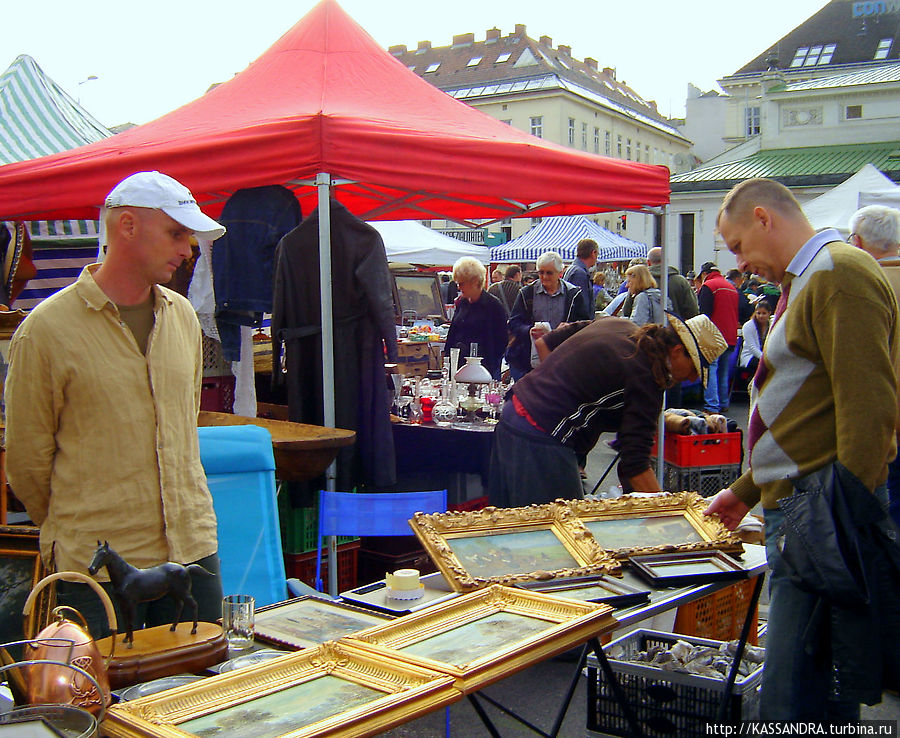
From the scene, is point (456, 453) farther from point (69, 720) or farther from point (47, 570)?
point (69, 720)

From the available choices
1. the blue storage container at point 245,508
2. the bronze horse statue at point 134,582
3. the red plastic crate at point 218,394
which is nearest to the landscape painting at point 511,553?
the bronze horse statue at point 134,582

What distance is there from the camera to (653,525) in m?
3.03

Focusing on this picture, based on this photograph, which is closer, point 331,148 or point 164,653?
point 164,653

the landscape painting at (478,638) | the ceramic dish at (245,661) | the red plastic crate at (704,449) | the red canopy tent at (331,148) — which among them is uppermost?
the red canopy tent at (331,148)

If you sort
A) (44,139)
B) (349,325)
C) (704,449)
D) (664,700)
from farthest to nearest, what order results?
(44,139) < (704,449) < (349,325) < (664,700)

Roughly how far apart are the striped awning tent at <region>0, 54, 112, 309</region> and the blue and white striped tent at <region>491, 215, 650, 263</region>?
50.1 ft

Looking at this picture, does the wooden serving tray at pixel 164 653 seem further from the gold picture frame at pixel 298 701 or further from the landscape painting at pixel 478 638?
the landscape painting at pixel 478 638

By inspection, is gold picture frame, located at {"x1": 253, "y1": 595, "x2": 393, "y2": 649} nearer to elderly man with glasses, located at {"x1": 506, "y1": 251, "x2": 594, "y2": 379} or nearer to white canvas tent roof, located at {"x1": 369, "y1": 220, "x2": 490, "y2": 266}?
elderly man with glasses, located at {"x1": 506, "y1": 251, "x2": 594, "y2": 379}

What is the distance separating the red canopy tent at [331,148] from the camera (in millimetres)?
4457

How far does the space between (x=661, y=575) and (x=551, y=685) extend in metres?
1.60

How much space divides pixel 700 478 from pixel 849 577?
3.99 metres

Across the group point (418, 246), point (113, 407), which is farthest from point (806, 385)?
point (418, 246)

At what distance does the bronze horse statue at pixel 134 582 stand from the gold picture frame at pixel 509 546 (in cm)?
77

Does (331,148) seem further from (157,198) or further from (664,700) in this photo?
(664,700)
